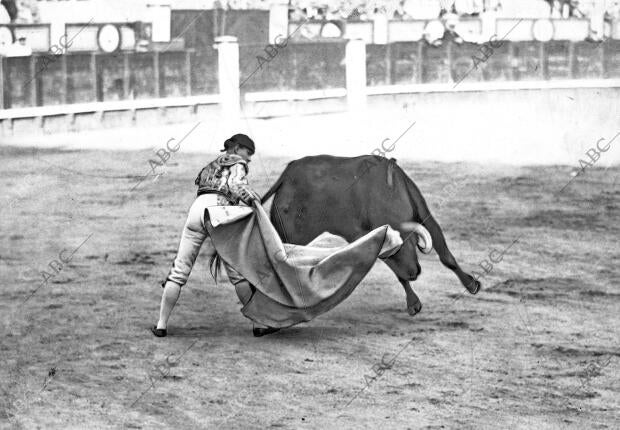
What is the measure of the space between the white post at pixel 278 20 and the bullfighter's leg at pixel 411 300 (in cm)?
280

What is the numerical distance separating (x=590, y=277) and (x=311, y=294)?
2.24m

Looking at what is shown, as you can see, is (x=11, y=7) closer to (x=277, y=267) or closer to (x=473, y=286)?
(x=277, y=267)

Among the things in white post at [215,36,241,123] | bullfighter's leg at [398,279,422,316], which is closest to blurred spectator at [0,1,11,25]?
white post at [215,36,241,123]

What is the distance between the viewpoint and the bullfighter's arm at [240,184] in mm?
8766

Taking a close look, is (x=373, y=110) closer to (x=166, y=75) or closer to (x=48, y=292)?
(x=166, y=75)

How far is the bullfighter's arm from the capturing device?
28.8 ft

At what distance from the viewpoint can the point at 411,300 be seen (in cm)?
957

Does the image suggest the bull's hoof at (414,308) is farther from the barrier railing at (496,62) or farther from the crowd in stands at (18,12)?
the crowd in stands at (18,12)

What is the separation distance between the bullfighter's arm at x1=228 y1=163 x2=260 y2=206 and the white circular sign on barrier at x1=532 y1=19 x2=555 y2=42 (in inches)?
159

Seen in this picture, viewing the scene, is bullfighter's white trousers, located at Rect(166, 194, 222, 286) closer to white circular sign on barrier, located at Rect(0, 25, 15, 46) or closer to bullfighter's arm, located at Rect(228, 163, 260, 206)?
bullfighter's arm, located at Rect(228, 163, 260, 206)

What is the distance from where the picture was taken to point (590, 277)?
10.3 meters

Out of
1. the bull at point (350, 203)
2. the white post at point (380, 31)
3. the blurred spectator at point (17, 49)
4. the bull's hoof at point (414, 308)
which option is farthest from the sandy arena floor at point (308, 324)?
the white post at point (380, 31)

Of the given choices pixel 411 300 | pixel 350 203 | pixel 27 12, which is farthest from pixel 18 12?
pixel 411 300

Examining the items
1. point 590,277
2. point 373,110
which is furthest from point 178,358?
point 373,110
